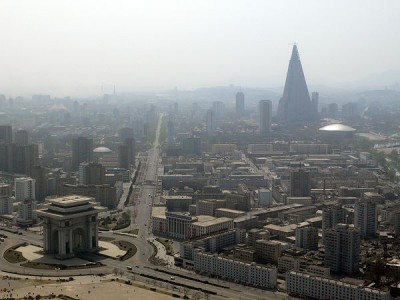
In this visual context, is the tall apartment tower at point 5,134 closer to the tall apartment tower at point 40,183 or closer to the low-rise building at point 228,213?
the tall apartment tower at point 40,183

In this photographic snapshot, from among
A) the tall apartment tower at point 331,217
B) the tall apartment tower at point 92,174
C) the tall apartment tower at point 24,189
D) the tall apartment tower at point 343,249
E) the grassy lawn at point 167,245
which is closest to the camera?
the tall apartment tower at point 343,249

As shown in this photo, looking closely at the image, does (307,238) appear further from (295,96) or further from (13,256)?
(295,96)

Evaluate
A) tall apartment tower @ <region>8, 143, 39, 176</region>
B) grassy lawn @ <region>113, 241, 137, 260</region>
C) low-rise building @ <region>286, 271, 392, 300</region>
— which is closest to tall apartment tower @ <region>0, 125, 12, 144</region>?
tall apartment tower @ <region>8, 143, 39, 176</region>

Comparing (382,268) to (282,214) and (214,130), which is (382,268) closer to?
(282,214)

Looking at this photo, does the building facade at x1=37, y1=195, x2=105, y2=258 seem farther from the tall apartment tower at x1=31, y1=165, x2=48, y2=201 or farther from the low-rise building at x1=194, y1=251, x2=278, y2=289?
the tall apartment tower at x1=31, y1=165, x2=48, y2=201

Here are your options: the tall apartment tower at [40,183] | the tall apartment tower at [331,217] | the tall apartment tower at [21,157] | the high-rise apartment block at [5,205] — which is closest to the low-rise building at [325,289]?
the tall apartment tower at [331,217]
